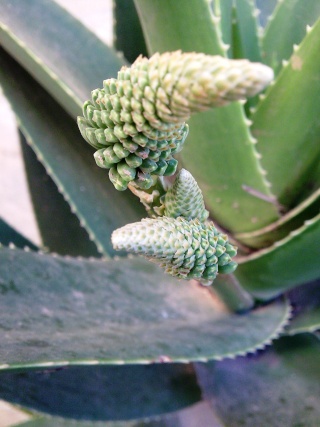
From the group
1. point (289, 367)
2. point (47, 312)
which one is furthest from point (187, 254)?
point (289, 367)

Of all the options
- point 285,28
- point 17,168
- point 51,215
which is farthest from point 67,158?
point 17,168

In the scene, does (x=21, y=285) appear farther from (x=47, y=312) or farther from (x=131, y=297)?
(x=131, y=297)

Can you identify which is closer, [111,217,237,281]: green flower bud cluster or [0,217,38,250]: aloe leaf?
[111,217,237,281]: green flower bud cluster

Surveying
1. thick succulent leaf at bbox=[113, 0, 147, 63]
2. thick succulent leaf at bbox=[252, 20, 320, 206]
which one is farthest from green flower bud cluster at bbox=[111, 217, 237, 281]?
thick succulent leaf at bbox=[113, 0, 147, 63]

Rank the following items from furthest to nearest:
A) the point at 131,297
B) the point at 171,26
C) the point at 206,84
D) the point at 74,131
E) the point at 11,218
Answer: the point at 11,218
the point at 74,131
the point at 131,297
the point at 171,26
the point at 206,84

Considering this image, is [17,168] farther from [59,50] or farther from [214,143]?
[214,143]

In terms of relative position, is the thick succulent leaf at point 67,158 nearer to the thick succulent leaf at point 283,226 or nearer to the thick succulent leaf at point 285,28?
the thick succulent leaf at point 283,226

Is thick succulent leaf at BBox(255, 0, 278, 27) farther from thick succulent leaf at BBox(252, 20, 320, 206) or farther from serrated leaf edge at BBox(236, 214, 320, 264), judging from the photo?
serrated leaf edge at BBox(236, 214, 320, 264)
